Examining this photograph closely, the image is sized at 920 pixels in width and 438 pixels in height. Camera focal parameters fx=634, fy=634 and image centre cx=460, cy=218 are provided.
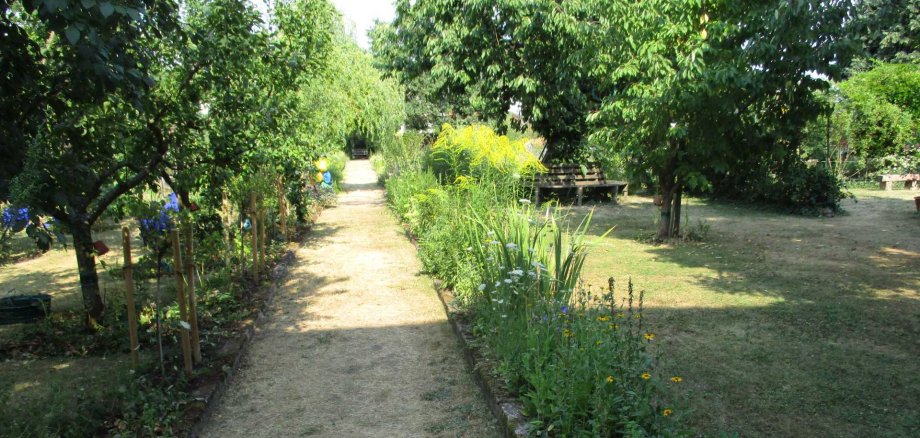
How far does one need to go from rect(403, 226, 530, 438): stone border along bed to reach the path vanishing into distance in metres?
0.07

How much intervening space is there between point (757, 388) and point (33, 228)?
4.15 m

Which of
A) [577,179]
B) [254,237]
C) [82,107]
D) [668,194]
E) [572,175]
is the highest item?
[82,107]

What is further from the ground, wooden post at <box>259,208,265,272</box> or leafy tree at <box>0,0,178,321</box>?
leafy tree at <box>0,0,178,321</box>

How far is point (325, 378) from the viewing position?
4.61 metres


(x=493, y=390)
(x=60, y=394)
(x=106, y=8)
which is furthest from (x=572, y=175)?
(x=106, y=8)

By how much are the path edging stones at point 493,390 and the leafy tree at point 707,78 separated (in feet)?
13.9

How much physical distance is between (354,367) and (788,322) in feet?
11.8

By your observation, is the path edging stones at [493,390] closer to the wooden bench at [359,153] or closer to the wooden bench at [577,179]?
the wooden bench at [577,179]

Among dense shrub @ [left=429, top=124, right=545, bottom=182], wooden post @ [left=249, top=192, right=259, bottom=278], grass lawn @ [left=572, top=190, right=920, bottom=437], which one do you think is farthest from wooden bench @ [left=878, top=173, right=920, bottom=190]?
wooden post @ [left=249, top=192, right=259, bottom=278]

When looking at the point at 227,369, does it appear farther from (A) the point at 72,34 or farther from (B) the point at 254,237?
(B) the point at 254,237

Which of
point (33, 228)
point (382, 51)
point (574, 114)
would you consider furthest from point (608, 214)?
point (33, 228)

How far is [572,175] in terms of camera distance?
1595cm

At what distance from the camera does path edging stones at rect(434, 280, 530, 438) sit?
3488 mm

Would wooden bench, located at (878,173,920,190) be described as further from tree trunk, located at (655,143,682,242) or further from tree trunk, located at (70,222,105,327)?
tree trunk, located at (70,222,105,327)
